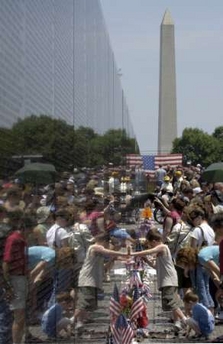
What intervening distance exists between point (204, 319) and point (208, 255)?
0.83 m

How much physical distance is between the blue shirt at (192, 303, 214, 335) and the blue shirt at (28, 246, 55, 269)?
4141 millimetres

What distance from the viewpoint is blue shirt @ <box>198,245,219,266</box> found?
30.4ft

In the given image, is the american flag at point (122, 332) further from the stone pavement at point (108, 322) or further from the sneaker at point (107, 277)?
the sneaker at point (107, 277)

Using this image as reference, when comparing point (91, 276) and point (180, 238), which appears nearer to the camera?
point (91, 276)

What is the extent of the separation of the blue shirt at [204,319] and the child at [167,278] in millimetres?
322

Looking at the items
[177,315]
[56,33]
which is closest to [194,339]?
[177,315]

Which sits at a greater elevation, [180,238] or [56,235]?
[56,235]

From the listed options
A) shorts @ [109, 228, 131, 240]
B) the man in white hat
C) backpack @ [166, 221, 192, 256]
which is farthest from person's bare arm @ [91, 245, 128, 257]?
the man in white hat

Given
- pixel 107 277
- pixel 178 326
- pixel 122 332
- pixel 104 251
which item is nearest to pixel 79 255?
pixel 122 332

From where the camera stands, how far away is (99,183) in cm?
773

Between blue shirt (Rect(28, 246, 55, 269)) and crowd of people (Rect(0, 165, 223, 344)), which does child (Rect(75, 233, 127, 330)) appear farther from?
blue shirt (Rect(28, 246, 55, 269))

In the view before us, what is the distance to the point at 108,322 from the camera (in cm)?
768

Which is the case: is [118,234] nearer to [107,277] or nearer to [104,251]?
[107,277]

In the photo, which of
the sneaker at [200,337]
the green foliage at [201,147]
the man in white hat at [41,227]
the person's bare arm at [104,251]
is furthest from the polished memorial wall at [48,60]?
the green foliage at [201,147]
